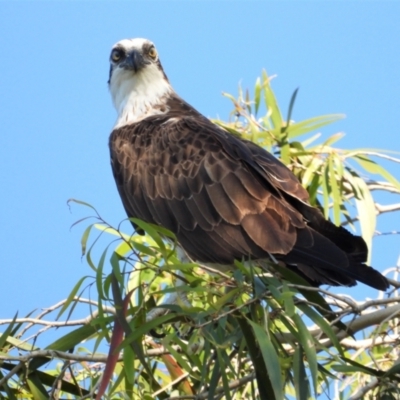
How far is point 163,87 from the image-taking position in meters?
7.35

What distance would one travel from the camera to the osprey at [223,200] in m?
5.25

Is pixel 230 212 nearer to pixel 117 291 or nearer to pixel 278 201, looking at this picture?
pixel 278 201

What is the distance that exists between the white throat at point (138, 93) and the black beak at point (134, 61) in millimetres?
53

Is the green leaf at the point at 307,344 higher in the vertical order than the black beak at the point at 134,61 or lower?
lower

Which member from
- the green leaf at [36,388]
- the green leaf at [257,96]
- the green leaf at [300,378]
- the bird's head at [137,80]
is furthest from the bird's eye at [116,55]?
the green leaf at [300,378]

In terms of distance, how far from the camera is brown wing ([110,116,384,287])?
210 inches

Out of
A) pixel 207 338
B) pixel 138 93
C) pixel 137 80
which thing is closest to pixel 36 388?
pixel 207 338

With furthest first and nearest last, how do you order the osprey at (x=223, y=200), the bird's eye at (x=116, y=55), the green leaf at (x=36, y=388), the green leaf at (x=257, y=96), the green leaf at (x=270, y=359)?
the bird's eye at (x=116, y=55) → the green leaf at (x=257, y=96) → the osprey at (x=223, y=200) → the green leaf at (x=36, y=388) → the green leaf at (x=270, y=359)

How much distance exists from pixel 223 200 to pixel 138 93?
174cm

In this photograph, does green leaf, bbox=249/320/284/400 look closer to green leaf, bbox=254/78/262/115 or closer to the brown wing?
the brown wing

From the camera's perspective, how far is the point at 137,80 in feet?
23.8

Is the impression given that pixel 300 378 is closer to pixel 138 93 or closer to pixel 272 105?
pixel 272 105

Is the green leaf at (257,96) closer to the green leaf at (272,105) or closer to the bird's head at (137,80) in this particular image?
the green leaf at (272,105)

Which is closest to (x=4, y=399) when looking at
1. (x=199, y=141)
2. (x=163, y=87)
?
(x=199, y=141)
